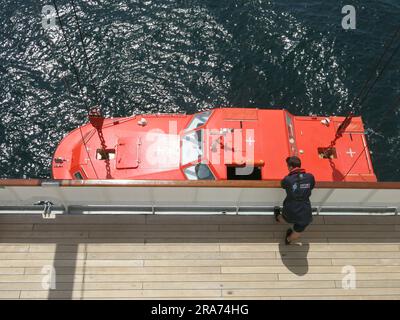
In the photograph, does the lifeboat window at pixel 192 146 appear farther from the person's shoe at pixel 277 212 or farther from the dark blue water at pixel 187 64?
the dark blue water at pixel 187 64

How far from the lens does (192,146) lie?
1169cm

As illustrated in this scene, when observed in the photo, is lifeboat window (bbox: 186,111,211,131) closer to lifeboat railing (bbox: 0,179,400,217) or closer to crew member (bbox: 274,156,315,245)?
lifeboat railing (bbox: 0,179,400,217)

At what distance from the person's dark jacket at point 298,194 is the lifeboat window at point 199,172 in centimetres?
390

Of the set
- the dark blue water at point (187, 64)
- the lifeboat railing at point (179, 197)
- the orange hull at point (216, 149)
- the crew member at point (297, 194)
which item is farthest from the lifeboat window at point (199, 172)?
the dark blue water at point (187, 64)

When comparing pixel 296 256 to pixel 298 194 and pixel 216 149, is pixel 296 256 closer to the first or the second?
pixel 298 194

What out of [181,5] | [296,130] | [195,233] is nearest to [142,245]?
[195,233]

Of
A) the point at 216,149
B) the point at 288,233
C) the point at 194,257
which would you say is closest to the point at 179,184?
the point at 194,257

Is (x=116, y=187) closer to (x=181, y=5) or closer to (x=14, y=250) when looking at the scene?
(x=14, y=250)

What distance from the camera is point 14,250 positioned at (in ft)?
25.7

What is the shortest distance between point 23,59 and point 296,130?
11875mm

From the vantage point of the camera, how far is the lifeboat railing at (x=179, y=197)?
762 centimetres

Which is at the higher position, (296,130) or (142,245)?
(296,130)

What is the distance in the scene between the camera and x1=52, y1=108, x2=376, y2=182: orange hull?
1125 centimetres

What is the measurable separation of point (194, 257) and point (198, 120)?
17.3ft
